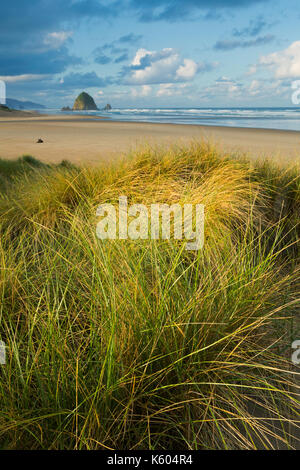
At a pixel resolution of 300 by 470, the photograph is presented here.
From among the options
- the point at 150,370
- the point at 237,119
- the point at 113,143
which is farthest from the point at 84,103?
the point at 150,370

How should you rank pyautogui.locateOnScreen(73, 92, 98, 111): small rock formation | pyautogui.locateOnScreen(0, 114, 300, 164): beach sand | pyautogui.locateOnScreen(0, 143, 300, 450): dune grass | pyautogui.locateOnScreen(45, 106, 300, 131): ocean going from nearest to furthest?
pyautogui.locateOnScreen(0, 143, 300, 450): dune grass < pyautogui.locateOnScreen(0, 114, 300, 164): beach sand < pyautogui.locateOnScreen(45, 106, 300, 131): ocean < pyautogui.locateOnScreen(73, 92, 98, 111): small rock formation

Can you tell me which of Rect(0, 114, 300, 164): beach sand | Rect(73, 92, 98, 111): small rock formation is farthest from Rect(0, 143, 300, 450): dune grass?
Rect(73, 92, 98, 111): small rock formation

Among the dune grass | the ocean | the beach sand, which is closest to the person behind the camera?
the dune grass

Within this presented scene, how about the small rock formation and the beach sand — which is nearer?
the beach sand

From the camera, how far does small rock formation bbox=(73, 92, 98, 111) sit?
10981 cm

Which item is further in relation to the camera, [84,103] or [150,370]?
[84,103]

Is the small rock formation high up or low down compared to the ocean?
up

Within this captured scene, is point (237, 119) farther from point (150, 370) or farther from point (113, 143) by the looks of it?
point (150, 370)

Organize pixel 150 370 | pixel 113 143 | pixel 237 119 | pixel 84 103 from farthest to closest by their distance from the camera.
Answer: pixel 84 103 < pixel 237 119 < pixel 113 143 < pixel 150 370

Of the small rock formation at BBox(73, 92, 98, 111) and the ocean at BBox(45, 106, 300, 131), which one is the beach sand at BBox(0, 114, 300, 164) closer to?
the ocean at BBox(45, 106, 300, 131)

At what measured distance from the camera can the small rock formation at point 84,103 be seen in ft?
360

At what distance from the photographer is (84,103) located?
109688 mm

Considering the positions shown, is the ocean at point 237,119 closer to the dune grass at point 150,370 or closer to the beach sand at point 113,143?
the beach sand at point 113,143

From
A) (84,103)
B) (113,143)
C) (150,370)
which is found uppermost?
(84,103)
